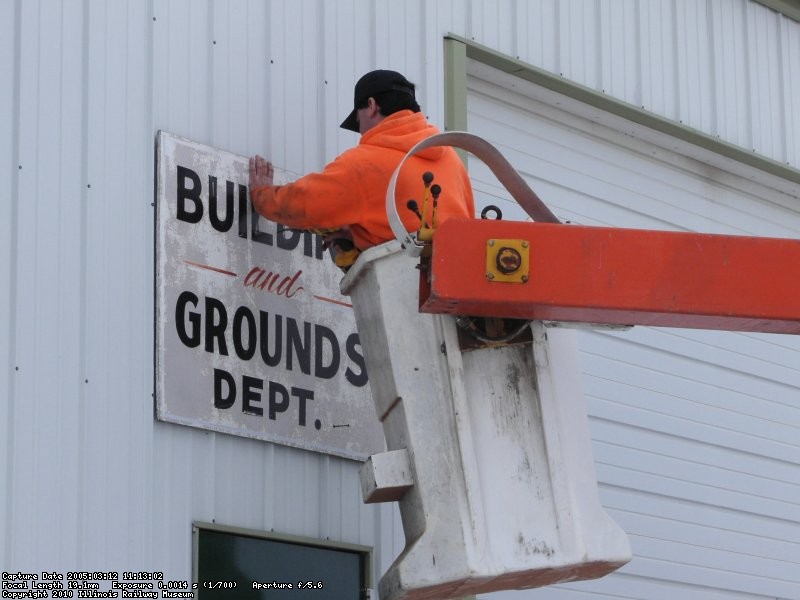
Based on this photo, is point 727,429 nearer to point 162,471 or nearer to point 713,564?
point 713,564

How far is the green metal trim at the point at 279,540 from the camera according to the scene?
26.6ft

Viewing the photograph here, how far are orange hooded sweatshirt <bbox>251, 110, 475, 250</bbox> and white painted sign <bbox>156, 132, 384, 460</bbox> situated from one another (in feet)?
1.82

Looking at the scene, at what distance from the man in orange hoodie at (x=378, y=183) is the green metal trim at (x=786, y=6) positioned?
5502mm

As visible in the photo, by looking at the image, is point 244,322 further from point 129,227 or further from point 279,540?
point 279,540

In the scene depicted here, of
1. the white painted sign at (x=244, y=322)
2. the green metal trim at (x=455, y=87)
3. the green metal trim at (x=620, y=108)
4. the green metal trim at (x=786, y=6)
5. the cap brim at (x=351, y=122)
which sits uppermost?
the green metal trim at (x=786, y=6)

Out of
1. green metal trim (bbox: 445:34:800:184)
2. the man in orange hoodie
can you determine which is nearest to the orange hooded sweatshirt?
the man in orange hoodie

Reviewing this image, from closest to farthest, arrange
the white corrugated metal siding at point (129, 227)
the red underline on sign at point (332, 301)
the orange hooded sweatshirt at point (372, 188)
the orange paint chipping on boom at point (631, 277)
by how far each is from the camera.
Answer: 1. the orange paint chipping on boom at point (631, 277)
2. the white corrugated metal siding at point (129, 227)
3. the orange hooded sweatshirt at point (372, 188)
4. the red underline on sign at point (332, 301)

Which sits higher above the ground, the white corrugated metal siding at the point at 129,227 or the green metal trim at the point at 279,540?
the white corrugated metal siding at the point at 129,227

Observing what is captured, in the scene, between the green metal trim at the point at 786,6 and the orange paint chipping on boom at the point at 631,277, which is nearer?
the orange paint chipping on boom at the point at 631,277

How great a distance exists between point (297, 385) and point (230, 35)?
1836 mm

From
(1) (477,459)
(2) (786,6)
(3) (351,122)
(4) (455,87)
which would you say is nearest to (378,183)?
(3) (351,122)

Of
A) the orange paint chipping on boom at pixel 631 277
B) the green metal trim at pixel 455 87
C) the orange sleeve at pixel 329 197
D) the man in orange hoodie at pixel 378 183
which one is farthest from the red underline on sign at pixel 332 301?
the orange paint chipping on boom at pixel 631 277

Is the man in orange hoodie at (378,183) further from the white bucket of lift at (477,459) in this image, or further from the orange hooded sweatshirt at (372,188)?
the white bucket of lift at (477,459)

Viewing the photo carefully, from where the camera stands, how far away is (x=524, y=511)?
7.42 m
